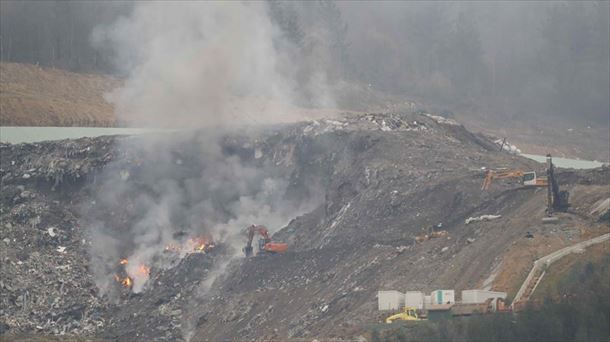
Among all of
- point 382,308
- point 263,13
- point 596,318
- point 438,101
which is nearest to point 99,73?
point 263,13

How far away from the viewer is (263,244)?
3595 inches

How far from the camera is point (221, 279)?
8875 cm

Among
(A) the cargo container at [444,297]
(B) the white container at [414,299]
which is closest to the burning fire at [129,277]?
(B) the white container at [414,299]

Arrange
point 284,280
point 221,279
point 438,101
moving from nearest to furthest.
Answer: point 284,280, point 221,279, point 438,101

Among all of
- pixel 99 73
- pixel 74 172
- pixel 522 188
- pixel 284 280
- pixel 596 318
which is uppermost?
pixel 99 73

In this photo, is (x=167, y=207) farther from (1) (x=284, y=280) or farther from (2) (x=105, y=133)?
(1) (x=284, y=280)

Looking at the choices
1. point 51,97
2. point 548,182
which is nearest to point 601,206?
point 548,182

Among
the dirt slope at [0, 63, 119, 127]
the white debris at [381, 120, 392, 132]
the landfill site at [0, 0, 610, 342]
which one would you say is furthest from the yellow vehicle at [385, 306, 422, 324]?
the dirt slope at [0, 63, 119, 127]

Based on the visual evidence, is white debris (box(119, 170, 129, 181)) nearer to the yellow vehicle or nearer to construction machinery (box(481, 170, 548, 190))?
construction machinery (box(481, 170, 548, 190))

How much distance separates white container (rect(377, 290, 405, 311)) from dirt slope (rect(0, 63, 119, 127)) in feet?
A: 171

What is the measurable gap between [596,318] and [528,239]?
42.9 ft

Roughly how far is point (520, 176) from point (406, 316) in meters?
23.5

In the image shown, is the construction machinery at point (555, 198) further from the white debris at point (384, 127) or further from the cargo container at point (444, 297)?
the white debris at point (384, 127)

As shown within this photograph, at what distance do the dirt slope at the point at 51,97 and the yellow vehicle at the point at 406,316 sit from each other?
54.2m
